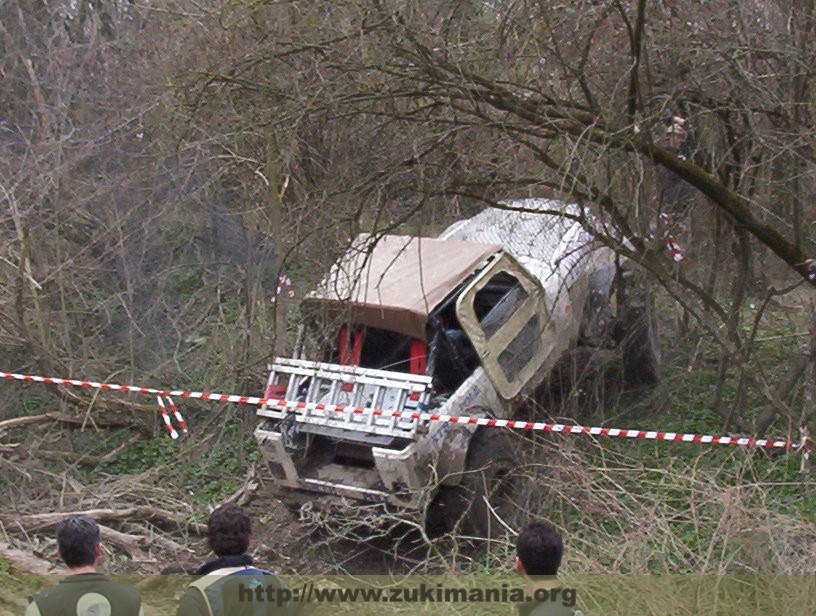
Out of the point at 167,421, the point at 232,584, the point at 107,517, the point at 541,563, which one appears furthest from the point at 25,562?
the point at 541,563

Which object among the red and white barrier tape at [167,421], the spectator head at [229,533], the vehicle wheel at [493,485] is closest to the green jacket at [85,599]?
the spectator head at [229,533]

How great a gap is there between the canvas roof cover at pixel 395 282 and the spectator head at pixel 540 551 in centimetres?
423

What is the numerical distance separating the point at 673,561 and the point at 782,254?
Result: 10.4ft

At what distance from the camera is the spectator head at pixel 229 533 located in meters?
3.46

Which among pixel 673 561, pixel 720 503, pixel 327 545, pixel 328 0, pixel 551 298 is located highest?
pixel 328 0

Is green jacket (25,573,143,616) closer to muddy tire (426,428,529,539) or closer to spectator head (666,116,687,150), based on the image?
muddy tire (426,428,529,539)

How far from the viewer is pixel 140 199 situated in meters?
11.9

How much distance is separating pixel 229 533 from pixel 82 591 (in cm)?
53

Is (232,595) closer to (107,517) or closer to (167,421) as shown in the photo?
(107,517)

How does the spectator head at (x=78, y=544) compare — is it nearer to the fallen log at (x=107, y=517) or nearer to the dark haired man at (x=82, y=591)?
the dark haired man at (x=82, y=591)

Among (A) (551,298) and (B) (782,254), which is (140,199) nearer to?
(A) (551,298)

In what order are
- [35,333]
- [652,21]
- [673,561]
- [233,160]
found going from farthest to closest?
[35,333], [233,160], [652,21], [673,561]

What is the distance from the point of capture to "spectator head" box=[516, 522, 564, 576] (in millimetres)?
3262

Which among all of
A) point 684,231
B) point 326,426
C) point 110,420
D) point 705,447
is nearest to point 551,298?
point 684,231
